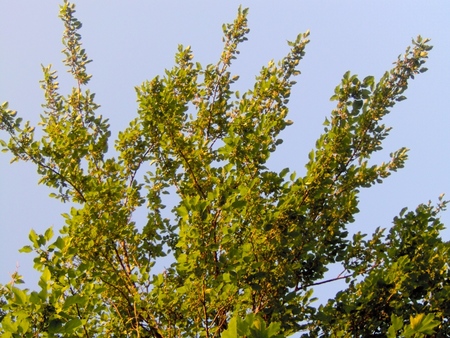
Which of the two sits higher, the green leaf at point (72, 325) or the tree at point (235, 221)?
the tree at point (235, 221)

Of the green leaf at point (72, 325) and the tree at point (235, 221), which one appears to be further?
the tree at point (235, 221)

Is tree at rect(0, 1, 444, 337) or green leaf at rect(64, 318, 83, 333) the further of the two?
tree at rect(0, 1, 444, 337)

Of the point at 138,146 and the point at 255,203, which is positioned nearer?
the point at 255,203

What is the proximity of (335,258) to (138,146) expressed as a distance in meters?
3.11

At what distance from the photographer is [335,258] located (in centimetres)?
598

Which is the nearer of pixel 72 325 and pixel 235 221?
pixel 72 325

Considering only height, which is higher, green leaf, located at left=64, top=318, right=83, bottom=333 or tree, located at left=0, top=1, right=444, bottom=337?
tree, located at left=0, top=1, right=444, bottom=337

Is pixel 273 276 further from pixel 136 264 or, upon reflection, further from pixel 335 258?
pixel 136 264

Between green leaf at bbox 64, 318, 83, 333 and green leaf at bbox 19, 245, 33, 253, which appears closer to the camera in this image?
green leaf at bbox 64, 318, 83, 333

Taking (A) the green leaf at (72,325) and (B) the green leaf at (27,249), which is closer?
(A) the green leaf at (72,325)

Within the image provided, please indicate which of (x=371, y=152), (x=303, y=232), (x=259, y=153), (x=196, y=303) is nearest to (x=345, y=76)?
(x=371, y=152)

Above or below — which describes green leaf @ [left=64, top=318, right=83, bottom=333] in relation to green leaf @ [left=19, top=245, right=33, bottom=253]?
below

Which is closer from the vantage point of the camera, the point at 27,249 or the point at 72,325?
the point at 72,325

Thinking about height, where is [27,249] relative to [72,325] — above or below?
above
